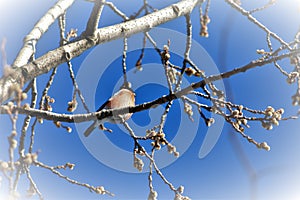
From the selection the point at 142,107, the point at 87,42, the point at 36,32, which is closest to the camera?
the point at 142,107

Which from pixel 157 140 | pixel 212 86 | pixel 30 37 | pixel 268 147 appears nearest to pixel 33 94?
pixel 30 37

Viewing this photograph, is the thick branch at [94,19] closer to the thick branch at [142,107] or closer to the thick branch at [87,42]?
the thick branch at [87,42]

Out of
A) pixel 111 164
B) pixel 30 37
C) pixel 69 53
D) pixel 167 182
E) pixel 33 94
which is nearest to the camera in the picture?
pixel 69 53

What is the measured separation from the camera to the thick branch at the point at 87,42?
6.07 feet

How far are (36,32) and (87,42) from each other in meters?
0.40

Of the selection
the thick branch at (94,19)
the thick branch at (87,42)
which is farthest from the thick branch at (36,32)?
the thick branch at (94,19)

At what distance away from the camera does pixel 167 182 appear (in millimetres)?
2359

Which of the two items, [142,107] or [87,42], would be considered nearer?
[142,107]

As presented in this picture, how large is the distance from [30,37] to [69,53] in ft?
1.18

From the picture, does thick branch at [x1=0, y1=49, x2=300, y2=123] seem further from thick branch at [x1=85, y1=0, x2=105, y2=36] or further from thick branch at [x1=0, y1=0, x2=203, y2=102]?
thick branch at [x1=85, y1=0, x2=105, y2=36]

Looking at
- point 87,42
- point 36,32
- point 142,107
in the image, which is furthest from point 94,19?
point 142,107

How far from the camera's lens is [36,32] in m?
2.23

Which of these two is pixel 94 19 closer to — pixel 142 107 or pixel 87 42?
pixel 87 42

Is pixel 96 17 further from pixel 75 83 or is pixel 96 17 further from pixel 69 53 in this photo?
pixel 75 83
